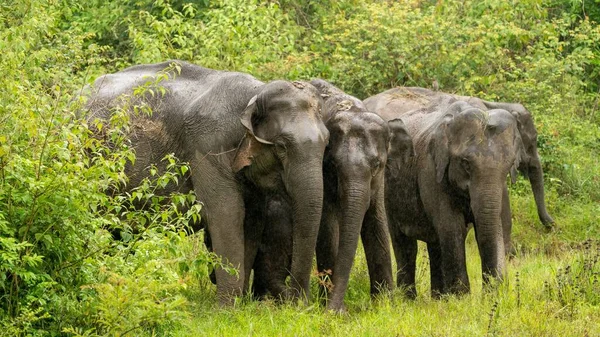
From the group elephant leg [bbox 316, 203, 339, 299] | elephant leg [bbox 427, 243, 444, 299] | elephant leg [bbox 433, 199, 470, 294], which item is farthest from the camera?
elephant leg [bbox 427, 243, 444, 299]

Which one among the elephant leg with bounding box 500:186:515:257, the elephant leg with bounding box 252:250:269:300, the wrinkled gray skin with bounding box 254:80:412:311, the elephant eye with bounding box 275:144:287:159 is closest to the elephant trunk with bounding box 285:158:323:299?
the elephant eye with bounding box 275:144:287:159

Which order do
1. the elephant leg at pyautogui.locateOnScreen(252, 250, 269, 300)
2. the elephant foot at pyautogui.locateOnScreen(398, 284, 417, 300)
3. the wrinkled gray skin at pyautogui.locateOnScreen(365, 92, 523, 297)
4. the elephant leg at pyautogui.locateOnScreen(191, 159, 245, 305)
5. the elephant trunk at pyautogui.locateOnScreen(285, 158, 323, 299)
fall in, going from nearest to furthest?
the elephant trunk at pyautogui.locateOnScreen(285, 158, 323, 299) → the elephant leg at pyautogui.locateOnScreen(191, 159, 245, 305) → the wrinkled gray skin at pyautogui.locateOnScreen(365, 92, 523, 297) → the elephant leg at pyautogui.locateOnScreen(252, 250, 269, 300) → the elephant foot at pyautogui.locateOnScreen(398, 284, 417, 300)

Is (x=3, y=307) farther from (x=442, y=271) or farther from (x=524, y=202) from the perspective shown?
(x=524, y=202)

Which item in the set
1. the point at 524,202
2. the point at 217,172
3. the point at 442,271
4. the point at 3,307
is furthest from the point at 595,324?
the point at 524,202

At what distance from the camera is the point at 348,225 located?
9.91 meters

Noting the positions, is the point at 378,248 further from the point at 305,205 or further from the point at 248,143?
the point at 248,143

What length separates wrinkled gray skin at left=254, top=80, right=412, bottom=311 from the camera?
32.6 feet

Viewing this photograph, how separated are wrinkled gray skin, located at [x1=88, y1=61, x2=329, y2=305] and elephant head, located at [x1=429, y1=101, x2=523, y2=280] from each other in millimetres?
1289

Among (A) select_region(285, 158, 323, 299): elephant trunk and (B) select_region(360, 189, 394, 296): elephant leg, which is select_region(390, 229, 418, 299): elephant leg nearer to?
(B) select_region(360, 189, 394, 296): elephant leg

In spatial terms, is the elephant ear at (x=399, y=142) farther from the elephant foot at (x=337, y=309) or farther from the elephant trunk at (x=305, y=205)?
the elephant foot at (x=337, y=309)

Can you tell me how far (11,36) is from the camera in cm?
1110

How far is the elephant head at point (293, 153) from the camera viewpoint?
9.70 m

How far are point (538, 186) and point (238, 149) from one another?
5686mm

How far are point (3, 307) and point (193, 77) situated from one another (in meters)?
3.48
